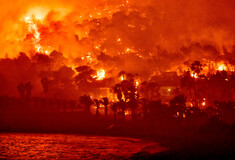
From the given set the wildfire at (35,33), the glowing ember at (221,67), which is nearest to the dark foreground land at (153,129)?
the wildfire at (35,33)

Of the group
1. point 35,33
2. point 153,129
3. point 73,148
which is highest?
point 35,33

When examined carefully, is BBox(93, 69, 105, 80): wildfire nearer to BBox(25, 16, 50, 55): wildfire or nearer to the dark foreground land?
BBox(25, 16, 50, 55): wildfire

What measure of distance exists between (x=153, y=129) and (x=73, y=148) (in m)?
15.7

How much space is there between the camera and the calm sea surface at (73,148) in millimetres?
29031

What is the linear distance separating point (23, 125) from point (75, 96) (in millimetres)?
31763

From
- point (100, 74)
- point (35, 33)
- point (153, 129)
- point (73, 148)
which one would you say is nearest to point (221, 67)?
point (100, 74)

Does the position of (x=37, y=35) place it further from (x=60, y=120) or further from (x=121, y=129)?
(x=121, y=129)

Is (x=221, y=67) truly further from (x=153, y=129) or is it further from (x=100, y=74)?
(x=153, y=129)

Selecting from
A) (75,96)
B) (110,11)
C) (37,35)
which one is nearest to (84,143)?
(75,96)

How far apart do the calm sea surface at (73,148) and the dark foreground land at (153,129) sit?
6.80ft

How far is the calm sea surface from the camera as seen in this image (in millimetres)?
29031

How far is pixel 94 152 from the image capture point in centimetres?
3095

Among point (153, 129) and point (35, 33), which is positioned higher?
point (35, 33)

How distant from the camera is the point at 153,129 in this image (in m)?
44.9
